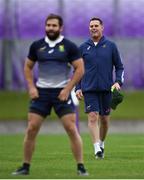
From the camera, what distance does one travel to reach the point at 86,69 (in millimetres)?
16828

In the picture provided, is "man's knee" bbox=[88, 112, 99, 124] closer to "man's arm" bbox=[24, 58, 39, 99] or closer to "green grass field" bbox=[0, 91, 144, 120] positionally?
"man's arm" bbox=[24, 58, 39, 99]

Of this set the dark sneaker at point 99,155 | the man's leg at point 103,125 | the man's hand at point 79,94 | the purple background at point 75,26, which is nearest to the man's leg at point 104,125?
the man's leg at point 103,125

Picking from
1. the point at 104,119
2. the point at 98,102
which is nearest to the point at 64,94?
the point at 98,102

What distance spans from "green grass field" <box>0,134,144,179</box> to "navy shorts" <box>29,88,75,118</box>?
888 millimetres

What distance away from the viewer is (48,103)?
42.8 feet

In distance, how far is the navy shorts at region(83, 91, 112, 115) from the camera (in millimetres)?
16672

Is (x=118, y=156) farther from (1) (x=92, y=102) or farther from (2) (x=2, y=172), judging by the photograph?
(2) (x=2, y=172)

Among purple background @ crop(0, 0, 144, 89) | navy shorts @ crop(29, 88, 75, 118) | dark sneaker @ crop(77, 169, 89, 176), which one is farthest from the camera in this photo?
purple background @ crop(0, 0, 144, 89)

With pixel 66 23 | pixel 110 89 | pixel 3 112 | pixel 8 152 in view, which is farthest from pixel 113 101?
pixel 66 23

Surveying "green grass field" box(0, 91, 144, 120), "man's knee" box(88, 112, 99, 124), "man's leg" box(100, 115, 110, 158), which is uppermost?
"man's knee" box(88, 112, 99, 124)

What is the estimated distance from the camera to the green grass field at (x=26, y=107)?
34688 millimetres

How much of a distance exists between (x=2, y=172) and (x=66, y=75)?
71.0 inches

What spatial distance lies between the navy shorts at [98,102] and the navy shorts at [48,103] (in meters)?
3.64

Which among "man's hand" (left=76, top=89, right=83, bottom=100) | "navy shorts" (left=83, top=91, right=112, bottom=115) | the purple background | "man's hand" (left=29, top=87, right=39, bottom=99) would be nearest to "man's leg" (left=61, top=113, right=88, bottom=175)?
"man's hand" (left=29, top=87, right=39, bottom=99)
